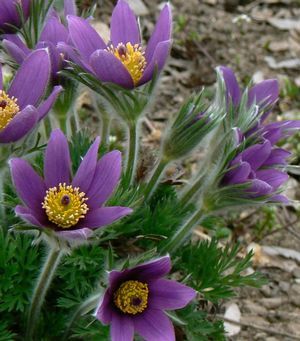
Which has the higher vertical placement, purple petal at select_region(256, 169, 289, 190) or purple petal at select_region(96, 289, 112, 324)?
purple petal at select_region(256, 169, 289, 190)

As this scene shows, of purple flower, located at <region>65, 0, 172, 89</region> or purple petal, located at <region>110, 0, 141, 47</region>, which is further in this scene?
purple petal, located at <region>110, 0, 141, 47</region>

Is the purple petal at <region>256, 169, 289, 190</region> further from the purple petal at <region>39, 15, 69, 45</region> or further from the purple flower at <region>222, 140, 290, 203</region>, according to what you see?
the purple petal at <region>39, 15, 69, 45</region>

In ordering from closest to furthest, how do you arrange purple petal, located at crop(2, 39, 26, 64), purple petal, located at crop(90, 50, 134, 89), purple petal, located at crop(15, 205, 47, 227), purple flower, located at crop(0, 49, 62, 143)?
purple petal, located at crop(15, 205, 47, 227)
purple flower, located at crop(0, 49, 62, 143)
purple petal, located at crop(90, 50, 134, 89)
purple petal, located at crop(2, 39, 26, 64)

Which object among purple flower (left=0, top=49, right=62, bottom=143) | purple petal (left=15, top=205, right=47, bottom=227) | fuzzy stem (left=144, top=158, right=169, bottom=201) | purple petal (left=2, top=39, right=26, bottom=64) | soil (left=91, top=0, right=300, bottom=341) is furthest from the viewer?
soil (left=91, top=0, right=300, bottom=341)

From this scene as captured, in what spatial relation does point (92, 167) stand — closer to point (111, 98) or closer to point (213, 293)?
point (111, 98)

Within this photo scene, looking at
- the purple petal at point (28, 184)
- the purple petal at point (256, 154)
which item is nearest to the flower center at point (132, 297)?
the purple petal at point (28, 184)

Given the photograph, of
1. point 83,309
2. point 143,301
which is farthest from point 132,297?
point 83,309

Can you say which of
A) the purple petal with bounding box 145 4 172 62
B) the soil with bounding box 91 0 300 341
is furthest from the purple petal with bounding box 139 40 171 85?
the soil with bounding box 91 0 300 341

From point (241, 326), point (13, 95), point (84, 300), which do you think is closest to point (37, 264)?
point (84, 300)
